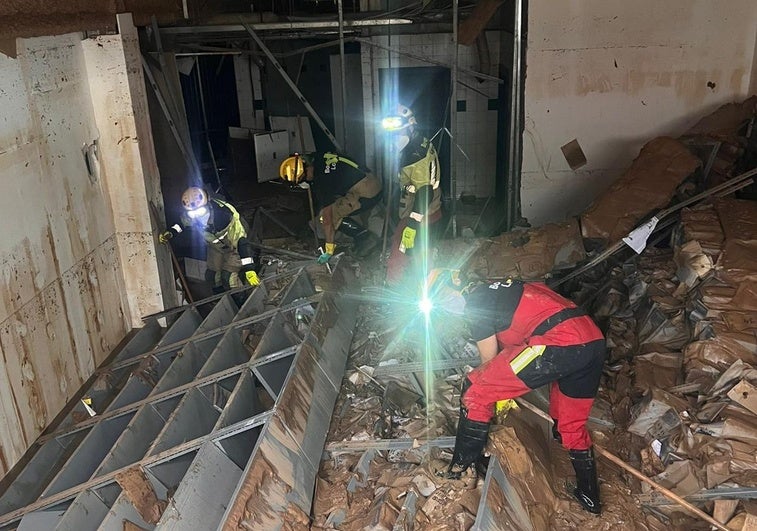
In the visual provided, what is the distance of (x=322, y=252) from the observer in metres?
6.48

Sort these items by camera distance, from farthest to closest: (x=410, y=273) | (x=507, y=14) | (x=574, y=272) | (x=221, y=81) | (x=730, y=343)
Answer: (x=221, y=81) → (x=507, y=14) → (x=410, y=273) → (x=574, y=272) → (x=730, y=343)

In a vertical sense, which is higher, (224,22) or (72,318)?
(224,22)

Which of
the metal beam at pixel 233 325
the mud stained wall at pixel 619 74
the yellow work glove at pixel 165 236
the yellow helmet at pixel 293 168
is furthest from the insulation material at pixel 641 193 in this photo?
the yellow work glove at pixel 165 236

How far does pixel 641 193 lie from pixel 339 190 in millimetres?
3227

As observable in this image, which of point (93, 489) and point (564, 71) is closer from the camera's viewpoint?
point (93, 489)

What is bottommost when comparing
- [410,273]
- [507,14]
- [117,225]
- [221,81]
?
[410,273]

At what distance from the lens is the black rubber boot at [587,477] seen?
3.88m

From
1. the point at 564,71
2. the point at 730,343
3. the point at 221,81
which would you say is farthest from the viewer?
the point at 221,81

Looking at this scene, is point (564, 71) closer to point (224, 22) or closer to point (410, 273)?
point (410, 273)

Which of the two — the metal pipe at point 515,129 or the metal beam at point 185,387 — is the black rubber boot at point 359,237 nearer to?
the metal pipe at point 515,129

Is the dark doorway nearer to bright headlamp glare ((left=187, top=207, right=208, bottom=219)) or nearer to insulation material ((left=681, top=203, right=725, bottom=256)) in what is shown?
bright headlamp glare ((left=187, top=207, right=208, bottom=219))

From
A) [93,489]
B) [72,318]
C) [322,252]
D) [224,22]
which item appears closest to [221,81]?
[224,22]

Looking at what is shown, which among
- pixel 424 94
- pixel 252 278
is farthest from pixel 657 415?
pixel 424 94

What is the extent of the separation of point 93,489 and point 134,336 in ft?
9.12
